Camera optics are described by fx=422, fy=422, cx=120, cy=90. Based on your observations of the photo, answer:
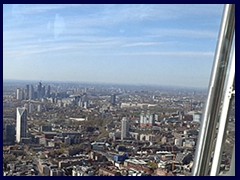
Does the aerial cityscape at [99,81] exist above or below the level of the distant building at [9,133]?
above

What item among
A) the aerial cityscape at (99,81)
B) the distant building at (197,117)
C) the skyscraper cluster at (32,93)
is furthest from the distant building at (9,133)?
the distant building at (197,117)

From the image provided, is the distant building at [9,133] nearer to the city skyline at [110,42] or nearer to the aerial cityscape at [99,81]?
the aerial cityscape at [99,81]

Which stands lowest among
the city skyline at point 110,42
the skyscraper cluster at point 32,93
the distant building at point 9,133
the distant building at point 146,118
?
the distant building at point 9,133

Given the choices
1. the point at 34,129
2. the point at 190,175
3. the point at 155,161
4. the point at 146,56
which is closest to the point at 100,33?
the point at 146,56

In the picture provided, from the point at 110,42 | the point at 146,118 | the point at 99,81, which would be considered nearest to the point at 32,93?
the point at 99,81
